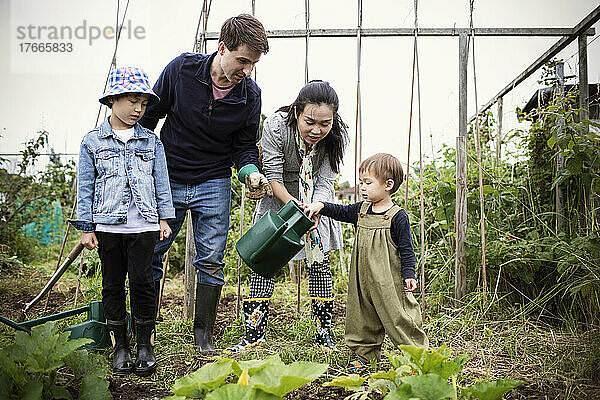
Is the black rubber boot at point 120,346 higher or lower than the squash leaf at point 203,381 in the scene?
lower

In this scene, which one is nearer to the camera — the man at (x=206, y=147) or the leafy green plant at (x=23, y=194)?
the man at (x=206, y=147)

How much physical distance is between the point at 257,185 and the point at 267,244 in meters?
0.32

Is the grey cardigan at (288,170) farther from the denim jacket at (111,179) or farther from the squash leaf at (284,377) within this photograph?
the squash leaf at (284,377)

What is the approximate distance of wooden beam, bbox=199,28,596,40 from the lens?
2.91 metres

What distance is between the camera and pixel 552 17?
3.09m

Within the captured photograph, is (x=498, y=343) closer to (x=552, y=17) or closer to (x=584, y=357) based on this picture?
(x=584, y=357)

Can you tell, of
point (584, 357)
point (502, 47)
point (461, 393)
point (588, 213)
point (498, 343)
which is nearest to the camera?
point (461, 393)

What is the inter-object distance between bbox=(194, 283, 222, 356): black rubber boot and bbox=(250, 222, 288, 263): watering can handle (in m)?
0.44

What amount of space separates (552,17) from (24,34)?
3248 millimetres

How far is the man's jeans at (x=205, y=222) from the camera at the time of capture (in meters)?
2.30

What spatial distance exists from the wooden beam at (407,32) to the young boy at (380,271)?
1225 mm

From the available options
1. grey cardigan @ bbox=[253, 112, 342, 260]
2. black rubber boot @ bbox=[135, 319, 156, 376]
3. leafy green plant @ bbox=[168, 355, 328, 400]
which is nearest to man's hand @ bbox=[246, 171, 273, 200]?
grey cardigan @ bbox=[253, 112, 342, 260]

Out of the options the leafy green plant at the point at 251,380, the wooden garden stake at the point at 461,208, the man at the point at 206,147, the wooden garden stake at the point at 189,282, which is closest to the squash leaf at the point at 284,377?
the leafy green plant at the point at 251,380

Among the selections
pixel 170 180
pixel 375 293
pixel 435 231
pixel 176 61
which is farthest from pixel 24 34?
pixel 435 231
